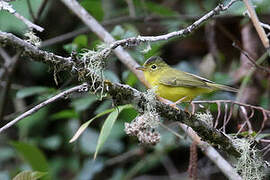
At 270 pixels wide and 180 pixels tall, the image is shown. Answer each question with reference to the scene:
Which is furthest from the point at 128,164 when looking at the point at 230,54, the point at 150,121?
the point at 150,121

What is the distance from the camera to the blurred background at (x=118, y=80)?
13.4ft

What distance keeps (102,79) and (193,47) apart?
4353 millimetres

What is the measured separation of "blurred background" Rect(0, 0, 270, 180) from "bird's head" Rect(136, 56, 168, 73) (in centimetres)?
17

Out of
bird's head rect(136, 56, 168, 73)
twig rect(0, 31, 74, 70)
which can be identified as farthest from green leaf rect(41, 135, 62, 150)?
twig rect(0, 31, 74, 70)

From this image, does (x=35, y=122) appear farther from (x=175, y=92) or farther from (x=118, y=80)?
(x=175, y=92)

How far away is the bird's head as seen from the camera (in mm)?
3504

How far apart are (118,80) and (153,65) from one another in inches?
17.1

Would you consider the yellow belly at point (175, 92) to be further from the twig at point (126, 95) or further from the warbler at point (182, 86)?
the twig at point (126, 95)

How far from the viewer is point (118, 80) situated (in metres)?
3.83

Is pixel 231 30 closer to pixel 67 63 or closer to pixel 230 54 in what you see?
pixel 230 54

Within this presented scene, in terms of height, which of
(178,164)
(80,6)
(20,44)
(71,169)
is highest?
(80,6)

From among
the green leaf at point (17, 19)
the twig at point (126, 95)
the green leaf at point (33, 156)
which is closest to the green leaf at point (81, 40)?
the green leaf at point (17, 19)

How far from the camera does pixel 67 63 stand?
180 centimetres

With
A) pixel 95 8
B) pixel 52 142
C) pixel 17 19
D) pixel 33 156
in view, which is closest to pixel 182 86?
pixel 33 156
